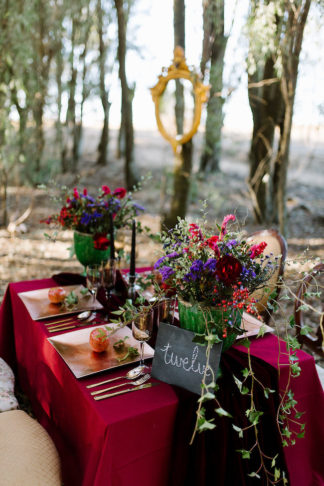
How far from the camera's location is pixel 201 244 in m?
1.28

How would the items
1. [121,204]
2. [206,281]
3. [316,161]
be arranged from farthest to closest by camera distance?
[316,161], [121,204], [206,281]

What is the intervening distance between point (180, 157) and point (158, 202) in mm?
2864

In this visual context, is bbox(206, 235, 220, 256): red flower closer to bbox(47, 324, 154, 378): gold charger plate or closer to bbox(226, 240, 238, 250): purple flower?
bbox(226, 240, 238, 250): purple flower

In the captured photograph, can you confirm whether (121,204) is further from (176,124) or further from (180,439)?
(176,124)

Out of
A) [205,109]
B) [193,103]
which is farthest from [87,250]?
[205,109]

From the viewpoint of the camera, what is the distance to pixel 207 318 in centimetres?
124

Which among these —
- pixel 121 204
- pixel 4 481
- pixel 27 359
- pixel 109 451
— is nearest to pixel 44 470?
pixel 4 481

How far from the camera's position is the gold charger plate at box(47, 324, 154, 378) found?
4.36ft

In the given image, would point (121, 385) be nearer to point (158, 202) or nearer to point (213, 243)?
point (213, 243)

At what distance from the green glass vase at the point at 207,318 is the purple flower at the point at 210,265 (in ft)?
0.37

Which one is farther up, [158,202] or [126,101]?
[126,101]

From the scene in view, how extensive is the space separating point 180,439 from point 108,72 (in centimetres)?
1084

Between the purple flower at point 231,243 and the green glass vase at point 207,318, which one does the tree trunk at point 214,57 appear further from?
the green glass vase at point 207,318

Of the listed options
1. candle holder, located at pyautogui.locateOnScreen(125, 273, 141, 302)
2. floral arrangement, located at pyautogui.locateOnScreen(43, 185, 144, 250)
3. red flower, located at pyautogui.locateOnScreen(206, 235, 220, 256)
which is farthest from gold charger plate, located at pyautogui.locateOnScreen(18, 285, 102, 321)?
Result: red flower, located at pyautogui.locateOnScreen(206, 235, 220, 256)
